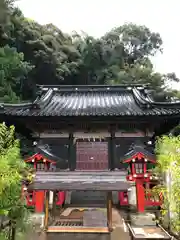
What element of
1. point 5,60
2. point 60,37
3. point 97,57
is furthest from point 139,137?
point 60,37

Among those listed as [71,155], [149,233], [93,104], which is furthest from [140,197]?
[93,104]

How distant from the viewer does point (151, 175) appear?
920 cm

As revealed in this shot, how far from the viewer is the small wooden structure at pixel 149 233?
23.0 ft

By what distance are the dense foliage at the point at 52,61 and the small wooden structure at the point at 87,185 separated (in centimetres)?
1458

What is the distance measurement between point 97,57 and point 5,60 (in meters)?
18.3

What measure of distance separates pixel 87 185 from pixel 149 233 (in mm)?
2824

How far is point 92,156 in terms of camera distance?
452 inches

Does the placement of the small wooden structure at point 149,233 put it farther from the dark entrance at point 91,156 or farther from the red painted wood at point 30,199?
the red painted wood at point 30,199

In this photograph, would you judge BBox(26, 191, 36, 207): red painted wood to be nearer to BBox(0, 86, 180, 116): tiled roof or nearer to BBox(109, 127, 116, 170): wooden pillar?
BBox(0, 86, 180, 116): tiled roof

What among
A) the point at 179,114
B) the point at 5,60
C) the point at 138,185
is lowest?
the point at 138,185

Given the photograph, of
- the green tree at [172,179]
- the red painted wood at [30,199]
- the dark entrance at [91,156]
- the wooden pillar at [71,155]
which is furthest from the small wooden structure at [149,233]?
Answer: the red painted wood at [30,199]

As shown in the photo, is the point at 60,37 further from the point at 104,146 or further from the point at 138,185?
the point at 138,185

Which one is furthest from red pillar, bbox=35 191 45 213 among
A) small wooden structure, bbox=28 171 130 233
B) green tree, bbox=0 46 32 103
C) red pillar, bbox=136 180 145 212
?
green tree, bbox=0 46 32 103

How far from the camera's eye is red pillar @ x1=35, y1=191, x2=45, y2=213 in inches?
357
